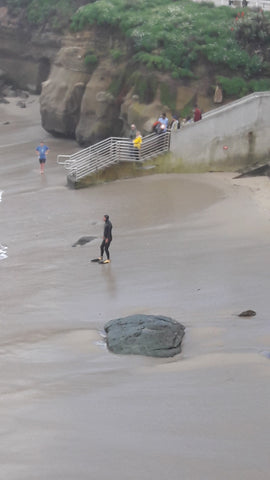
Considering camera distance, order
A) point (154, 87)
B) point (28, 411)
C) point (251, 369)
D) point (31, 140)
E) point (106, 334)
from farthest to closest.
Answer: point (31, 140), point (154, 87), point (106, 334), point (251, 369), point (28, 411)

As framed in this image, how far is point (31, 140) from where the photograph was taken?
31.6 meters

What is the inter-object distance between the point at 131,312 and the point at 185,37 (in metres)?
15.6

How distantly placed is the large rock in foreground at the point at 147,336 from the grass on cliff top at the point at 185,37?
15.2 metres

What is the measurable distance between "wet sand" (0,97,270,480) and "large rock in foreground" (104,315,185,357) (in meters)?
0.20

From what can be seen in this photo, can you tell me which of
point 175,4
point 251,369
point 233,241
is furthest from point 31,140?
point 251,369

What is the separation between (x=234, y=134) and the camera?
2242 cm

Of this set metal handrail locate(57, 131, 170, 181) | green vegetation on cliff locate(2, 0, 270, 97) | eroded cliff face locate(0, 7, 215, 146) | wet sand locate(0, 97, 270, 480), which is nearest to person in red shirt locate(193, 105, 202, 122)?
metal handrail locate(57, 131, 170, 181)

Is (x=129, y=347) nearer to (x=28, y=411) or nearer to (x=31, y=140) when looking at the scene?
(x=28, y=411)

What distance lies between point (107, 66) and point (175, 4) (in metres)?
3.43

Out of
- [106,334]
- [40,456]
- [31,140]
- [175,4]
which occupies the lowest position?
[31,140]

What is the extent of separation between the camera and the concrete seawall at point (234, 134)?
22297 mm

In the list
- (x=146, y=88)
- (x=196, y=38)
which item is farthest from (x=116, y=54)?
(x=196, y=38)

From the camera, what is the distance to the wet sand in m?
6.86

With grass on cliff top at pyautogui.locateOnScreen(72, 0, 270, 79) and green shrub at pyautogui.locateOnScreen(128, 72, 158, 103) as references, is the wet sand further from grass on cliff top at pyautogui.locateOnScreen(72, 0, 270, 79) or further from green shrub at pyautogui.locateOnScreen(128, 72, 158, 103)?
grass on cliff top at pyautogui.locateOnScreen(72, 0, 270, 79)
